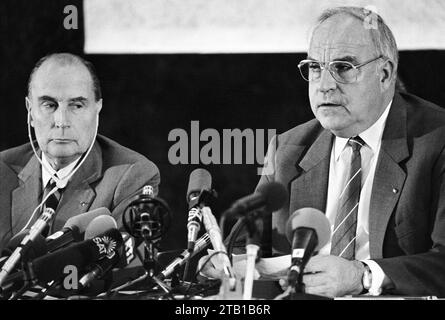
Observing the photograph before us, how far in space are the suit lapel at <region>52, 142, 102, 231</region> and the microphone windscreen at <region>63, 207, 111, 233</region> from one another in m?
0.05

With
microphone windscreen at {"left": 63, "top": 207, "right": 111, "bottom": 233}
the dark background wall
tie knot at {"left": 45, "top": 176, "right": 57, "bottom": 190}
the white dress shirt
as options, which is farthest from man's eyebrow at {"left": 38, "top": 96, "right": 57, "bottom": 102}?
the white dress shirt

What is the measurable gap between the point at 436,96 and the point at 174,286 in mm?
1697

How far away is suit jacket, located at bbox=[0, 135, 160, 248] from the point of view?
16.7 feet

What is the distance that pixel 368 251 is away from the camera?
4738 mm

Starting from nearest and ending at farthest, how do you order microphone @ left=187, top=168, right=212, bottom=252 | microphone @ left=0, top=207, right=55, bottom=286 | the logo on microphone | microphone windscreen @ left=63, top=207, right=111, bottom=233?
microphone @ left=0, top=207, right=55, bottom=286 < microphone @ left=187, top=168, right=212, bottom=252 < the logo on microphone < microphone windscreen @ left=63, top=207, right=111, bottom=233

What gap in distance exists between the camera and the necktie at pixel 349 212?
15.6ft

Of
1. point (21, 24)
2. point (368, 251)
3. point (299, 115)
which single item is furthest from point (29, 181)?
point (368, 251)

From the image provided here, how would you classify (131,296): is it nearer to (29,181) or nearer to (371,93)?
(29,181)

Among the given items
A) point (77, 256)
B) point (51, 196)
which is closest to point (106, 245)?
point (77, 256)

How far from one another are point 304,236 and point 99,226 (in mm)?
1185

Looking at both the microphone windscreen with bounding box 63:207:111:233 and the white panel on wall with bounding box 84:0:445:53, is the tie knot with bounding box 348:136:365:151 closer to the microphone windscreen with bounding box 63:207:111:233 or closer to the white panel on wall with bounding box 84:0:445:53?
the white panel on wall with bounding box 84:0:445:53

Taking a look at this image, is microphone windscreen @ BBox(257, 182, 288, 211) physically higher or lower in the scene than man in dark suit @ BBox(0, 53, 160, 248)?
lower

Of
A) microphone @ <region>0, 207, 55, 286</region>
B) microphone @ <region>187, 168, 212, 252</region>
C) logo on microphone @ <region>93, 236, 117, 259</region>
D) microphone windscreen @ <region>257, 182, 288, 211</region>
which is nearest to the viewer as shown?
microphone windscreen @ <region>257, 182, 288, 211</region>
